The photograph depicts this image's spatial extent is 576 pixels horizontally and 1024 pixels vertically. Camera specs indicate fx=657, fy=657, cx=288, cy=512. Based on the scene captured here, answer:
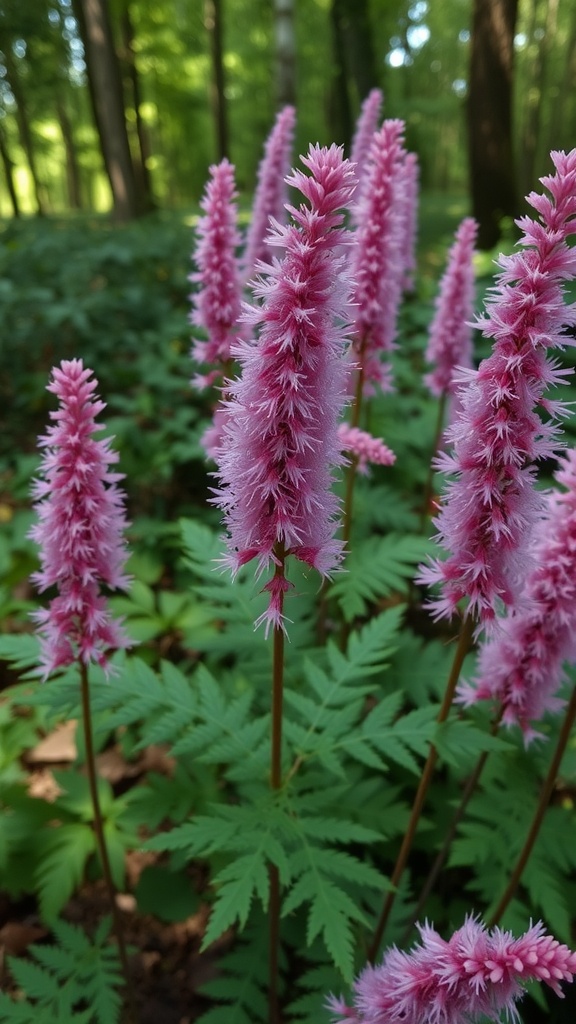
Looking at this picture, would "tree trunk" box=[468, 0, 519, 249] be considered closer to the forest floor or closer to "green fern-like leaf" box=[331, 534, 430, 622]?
"green fern-like leaf" box=[331, 534, 430, 622]

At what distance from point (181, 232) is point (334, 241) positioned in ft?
37.1

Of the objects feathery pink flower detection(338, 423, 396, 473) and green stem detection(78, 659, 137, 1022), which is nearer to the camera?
green stem detection(78, 659, 137, 1022)

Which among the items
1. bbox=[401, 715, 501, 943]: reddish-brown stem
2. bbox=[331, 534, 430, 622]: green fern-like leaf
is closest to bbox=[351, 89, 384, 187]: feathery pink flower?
bbox=[331, 534, 430, 622]: green fern-like leaf

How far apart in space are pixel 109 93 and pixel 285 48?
432 centimetres

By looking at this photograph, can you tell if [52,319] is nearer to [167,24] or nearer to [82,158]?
[167,24]

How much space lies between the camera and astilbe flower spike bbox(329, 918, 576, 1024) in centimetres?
129

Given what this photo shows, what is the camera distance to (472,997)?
1.37 m

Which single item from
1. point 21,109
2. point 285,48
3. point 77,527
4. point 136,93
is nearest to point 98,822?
point 77,527

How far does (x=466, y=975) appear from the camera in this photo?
1.35 m

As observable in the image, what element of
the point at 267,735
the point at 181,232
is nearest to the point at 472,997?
the point at 267,735

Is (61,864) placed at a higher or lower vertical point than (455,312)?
lower

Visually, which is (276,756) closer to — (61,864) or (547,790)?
(547,790)

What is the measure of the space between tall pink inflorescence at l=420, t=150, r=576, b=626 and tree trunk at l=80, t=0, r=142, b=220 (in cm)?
1285

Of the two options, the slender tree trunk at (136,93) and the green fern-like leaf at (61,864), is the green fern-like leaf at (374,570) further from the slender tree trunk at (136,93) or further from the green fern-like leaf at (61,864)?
the slender tree trunk at (136,93)
